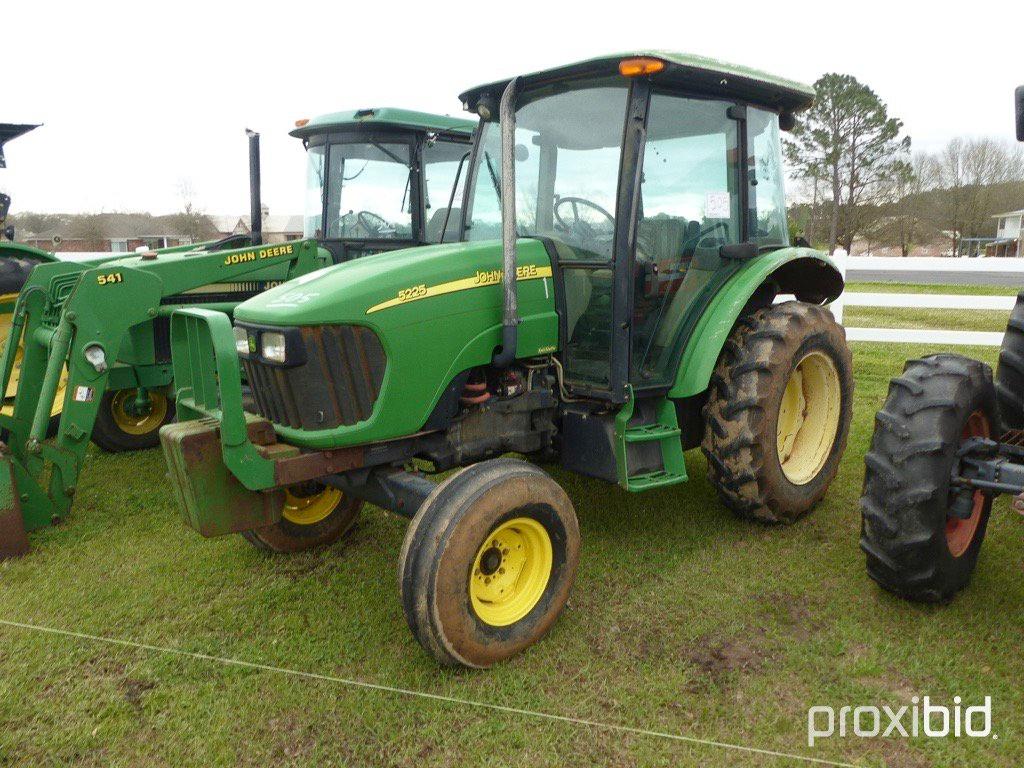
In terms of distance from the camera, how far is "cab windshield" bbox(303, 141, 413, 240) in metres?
6.71

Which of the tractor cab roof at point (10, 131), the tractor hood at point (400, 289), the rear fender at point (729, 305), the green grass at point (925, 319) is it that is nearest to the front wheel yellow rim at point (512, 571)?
the tractor hood at point (400, 289)

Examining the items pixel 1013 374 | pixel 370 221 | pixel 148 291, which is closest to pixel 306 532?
pixel 148 291

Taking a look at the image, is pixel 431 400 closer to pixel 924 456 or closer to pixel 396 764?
pixel 396 764

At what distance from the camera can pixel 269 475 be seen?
9.92 ft

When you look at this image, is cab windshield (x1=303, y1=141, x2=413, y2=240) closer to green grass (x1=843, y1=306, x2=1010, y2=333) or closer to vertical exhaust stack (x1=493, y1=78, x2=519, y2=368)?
vertical exhaust stack (x1=493, y1=78, x2=519, y2=368)

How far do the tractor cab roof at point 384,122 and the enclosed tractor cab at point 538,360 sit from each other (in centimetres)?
266

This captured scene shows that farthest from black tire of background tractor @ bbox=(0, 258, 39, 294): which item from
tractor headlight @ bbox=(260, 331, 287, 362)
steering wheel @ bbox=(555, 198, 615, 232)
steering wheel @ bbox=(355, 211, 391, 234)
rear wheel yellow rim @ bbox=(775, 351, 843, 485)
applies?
rear wheel yellow rim @ bbox=(775, 351, 843, 485)

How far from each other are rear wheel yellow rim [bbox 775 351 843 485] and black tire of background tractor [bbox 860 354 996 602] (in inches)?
43.7

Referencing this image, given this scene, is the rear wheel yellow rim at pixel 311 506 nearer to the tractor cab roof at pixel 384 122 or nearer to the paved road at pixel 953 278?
the tractor cab roof at pixel 384 122

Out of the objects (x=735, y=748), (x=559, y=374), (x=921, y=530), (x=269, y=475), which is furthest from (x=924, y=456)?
(x=269, y=475)

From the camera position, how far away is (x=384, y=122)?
21.2ft

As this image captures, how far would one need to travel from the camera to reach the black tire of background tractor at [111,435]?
5.83 meters

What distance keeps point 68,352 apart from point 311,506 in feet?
5.51

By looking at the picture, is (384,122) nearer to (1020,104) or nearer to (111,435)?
(111,435)
